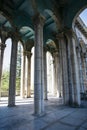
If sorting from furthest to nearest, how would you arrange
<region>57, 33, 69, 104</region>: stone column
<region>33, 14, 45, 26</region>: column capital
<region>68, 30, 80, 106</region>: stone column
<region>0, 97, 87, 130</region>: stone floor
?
1. <region>57, 33, 69, 104</region>: stone column
2. <region>68, 30, 80, 106</region>: stone column
3. <region>33, 14, 45, 26</region>: column capital
4. <region>0, 97, 87, 130</region>: stone floor

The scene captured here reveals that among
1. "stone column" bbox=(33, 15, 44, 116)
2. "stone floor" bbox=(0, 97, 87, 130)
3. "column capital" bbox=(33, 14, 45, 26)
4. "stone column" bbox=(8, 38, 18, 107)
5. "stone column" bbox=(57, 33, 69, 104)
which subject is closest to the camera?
"stone floor" bbox=(0, 97, 87, 130)

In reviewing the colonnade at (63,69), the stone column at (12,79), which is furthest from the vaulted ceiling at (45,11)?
the stone column at (12,79)

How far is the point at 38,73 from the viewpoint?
8594 mm

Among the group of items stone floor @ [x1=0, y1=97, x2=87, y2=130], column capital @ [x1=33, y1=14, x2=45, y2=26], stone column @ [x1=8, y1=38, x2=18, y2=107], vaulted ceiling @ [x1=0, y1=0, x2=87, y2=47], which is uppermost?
vaulted ceiling @ [x1=0, y1=0, x2=87, y2=47]

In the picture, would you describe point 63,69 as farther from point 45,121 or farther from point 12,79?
point 45,121

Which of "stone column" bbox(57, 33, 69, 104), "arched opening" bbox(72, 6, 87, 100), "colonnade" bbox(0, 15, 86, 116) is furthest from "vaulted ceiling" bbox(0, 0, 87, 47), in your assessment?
"arched opening" bbox(72, 6, 87, 100)

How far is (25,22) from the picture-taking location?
13.8 meters

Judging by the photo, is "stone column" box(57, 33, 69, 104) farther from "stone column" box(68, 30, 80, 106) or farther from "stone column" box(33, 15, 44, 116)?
"stone column" box(33, 15, 44, 116)

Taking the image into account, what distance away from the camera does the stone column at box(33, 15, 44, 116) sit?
323 inches

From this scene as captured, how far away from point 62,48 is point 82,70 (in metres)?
11.9

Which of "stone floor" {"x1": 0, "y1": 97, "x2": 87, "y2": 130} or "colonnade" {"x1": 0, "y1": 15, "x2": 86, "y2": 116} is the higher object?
"colonnade" {"x1": 0, "y1": 15, "x2": 86, "y2": 116}

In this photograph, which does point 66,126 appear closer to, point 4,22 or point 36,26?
point 36,26

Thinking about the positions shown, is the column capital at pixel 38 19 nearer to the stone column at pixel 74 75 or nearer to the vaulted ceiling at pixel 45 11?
the vaulted ceiling at pixel 45 11

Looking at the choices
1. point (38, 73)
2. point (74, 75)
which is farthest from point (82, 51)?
point (38, 73)
